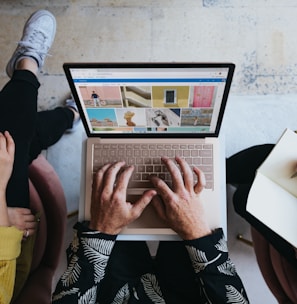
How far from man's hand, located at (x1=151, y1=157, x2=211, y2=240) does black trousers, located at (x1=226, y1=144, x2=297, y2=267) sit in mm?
214

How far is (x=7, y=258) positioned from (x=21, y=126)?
403 millimetres

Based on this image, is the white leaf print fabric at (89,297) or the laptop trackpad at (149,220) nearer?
the white leaf print fabric at (89,297)

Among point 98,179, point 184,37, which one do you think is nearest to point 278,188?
point 98,179

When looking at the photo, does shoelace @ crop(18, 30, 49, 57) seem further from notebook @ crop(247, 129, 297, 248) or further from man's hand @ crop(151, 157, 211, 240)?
notebook @ crop(247, 129, 297, 248)

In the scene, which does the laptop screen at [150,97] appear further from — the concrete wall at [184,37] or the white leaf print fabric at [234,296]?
the concrete wall at [184,37]

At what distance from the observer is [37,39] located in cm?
133

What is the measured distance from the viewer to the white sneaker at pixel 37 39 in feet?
4.25

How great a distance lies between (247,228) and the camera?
134 cm

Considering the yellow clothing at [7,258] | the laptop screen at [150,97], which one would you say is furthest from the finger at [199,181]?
the yellow clothing at [7,258]

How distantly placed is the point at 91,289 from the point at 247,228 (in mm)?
744

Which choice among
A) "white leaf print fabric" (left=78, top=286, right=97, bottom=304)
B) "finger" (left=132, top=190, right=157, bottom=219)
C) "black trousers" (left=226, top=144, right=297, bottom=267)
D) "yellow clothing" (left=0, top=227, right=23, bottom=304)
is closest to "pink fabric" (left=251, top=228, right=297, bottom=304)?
"black trousers" (left=226, top=144, right=297, bottom=267)

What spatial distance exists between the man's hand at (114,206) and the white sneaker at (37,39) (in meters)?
0.71

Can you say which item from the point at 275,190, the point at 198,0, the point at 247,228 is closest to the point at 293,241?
the point at 275,190

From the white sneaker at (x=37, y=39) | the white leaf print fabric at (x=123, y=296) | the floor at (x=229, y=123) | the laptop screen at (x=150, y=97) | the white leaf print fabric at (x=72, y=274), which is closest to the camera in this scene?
the laptop screen at (x=150, y=97)
